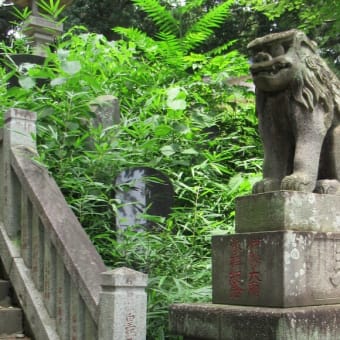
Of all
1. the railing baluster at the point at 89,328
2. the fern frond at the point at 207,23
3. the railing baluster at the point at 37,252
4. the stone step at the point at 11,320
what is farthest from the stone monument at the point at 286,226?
the fern frond at the point at 207,23

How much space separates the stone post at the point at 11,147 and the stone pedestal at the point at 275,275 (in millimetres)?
2100

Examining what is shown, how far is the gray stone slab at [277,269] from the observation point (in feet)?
10.4

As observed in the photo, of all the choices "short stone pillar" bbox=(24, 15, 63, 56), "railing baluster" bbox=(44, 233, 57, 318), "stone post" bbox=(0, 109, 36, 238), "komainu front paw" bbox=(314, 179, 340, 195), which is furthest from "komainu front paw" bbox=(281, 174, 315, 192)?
"short stone pillar" bbox=(24, 15, 63, 56)

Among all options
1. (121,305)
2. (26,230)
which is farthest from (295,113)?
(26,230)

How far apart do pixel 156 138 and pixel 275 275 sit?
3810 millimetres

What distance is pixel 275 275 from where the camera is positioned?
318 centimetres

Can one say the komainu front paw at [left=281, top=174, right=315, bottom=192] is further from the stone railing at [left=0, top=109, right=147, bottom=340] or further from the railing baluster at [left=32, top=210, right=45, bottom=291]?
the railing baluster at [left=32, top=210, right=45, bottom=291]

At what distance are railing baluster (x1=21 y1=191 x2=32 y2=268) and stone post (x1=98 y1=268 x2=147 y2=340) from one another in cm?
135

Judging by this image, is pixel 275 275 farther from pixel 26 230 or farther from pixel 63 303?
pixel 26 230

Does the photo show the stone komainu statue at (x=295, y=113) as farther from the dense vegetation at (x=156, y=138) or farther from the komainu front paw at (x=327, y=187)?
the dense vegetation at (x=156, y=138)

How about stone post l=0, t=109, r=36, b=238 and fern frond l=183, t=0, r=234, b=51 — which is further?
fern frond l=183, t=0, r=234, b=51

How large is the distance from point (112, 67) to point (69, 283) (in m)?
4.59

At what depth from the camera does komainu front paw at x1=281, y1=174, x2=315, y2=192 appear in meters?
3.43

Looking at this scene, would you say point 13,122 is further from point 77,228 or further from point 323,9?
point 323,9
